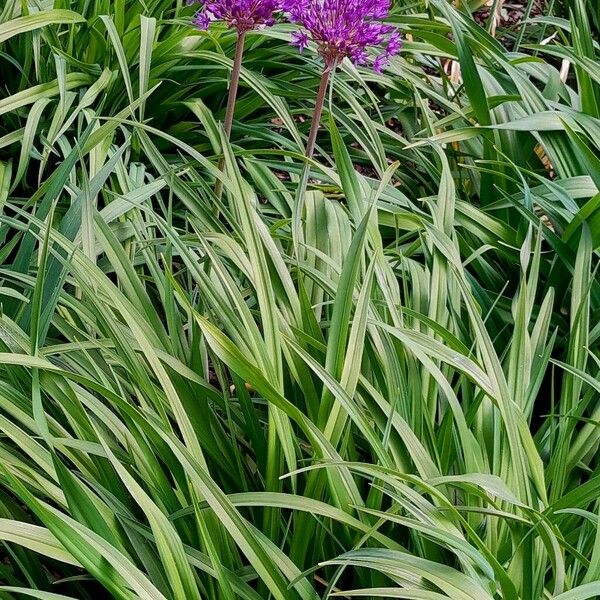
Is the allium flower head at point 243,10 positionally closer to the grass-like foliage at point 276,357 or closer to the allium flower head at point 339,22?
→ the allium flower head at point 339,22

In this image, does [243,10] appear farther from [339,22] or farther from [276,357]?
[276,357]

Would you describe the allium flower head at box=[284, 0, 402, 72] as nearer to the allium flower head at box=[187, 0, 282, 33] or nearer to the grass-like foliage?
the allium flower head at box=[187, 0, 282, 33]

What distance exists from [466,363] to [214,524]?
1.63 ft

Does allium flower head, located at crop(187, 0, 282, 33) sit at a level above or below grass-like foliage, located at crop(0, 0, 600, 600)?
above

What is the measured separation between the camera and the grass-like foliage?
1339 millimetres

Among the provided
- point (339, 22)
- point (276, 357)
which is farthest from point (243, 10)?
point (276, 357)

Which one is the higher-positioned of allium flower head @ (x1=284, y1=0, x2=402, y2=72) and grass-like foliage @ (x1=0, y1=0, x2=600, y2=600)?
allium flower head @ (x1=284, y1=0, x2=402, y2=72)

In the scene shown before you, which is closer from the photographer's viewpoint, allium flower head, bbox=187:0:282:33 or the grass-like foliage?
the grass-like foliage

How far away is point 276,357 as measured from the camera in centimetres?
158

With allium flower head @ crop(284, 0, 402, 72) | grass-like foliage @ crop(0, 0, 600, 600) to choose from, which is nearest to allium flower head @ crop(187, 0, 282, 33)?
allium flower head @ crop(284, 0, 402, 72)

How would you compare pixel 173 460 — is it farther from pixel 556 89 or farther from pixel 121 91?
pixel 556 89

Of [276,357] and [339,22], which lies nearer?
[276,357]

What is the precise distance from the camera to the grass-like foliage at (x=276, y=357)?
1339 millimetres

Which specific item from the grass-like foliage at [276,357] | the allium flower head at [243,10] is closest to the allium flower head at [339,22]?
the allium flower head at [243,10]
